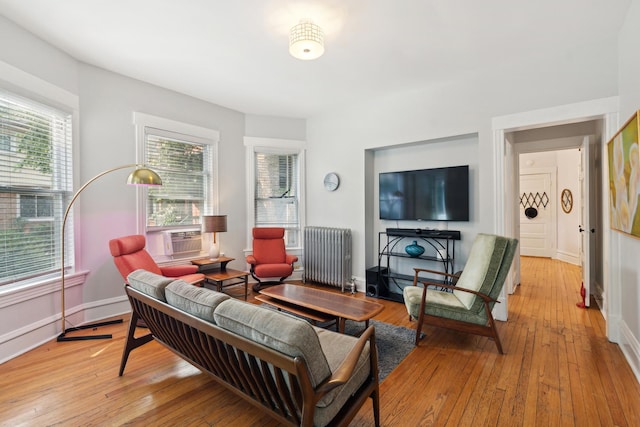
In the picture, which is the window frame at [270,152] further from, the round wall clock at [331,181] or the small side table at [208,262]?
the small side table at [208,262]

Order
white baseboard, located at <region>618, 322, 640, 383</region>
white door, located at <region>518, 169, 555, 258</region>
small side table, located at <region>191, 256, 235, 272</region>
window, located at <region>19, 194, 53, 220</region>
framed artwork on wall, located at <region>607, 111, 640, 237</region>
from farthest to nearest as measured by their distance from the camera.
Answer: white door, located at <region>518, 169, 555, 258</region>
small side table, located at <region>191, 256, 235, 272</region>
window, located at <region>19, 194, 53, 220</region>
white baseboard, located at <region>618, 322, 640, 383</region>
framed artwork on wall, located at <region>607, 111, 640, 237</region>

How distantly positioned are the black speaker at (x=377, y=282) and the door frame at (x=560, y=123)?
1.42 m

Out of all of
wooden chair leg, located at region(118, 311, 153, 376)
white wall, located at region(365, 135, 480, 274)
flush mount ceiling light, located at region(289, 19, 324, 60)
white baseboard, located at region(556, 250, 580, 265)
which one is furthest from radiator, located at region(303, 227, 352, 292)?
white baseboard, located at region(556, 250, 580, 265)

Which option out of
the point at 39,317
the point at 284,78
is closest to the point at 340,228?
the point at 284,78

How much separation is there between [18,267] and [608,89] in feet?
18.7

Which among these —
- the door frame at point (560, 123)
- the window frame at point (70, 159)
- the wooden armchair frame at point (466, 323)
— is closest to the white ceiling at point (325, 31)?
the window frame at point (70, 159)

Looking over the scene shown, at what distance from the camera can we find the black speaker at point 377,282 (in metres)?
4.09

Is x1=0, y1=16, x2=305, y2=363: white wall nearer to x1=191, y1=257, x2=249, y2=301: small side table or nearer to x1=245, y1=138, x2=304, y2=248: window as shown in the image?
x1=191, y1=257, x2=249, y2=301: small side table

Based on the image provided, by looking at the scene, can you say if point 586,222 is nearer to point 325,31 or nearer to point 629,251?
point 629,251

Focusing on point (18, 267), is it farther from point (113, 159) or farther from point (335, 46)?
point (335, 46)

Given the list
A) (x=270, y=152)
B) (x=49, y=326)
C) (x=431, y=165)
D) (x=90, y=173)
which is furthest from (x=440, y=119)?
(x=49, y=326)

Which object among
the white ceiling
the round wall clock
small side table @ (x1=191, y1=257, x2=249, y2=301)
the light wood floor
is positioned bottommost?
the light wood floor

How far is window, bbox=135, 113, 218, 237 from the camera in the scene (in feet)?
12.4

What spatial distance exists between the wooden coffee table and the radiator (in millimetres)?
1323
